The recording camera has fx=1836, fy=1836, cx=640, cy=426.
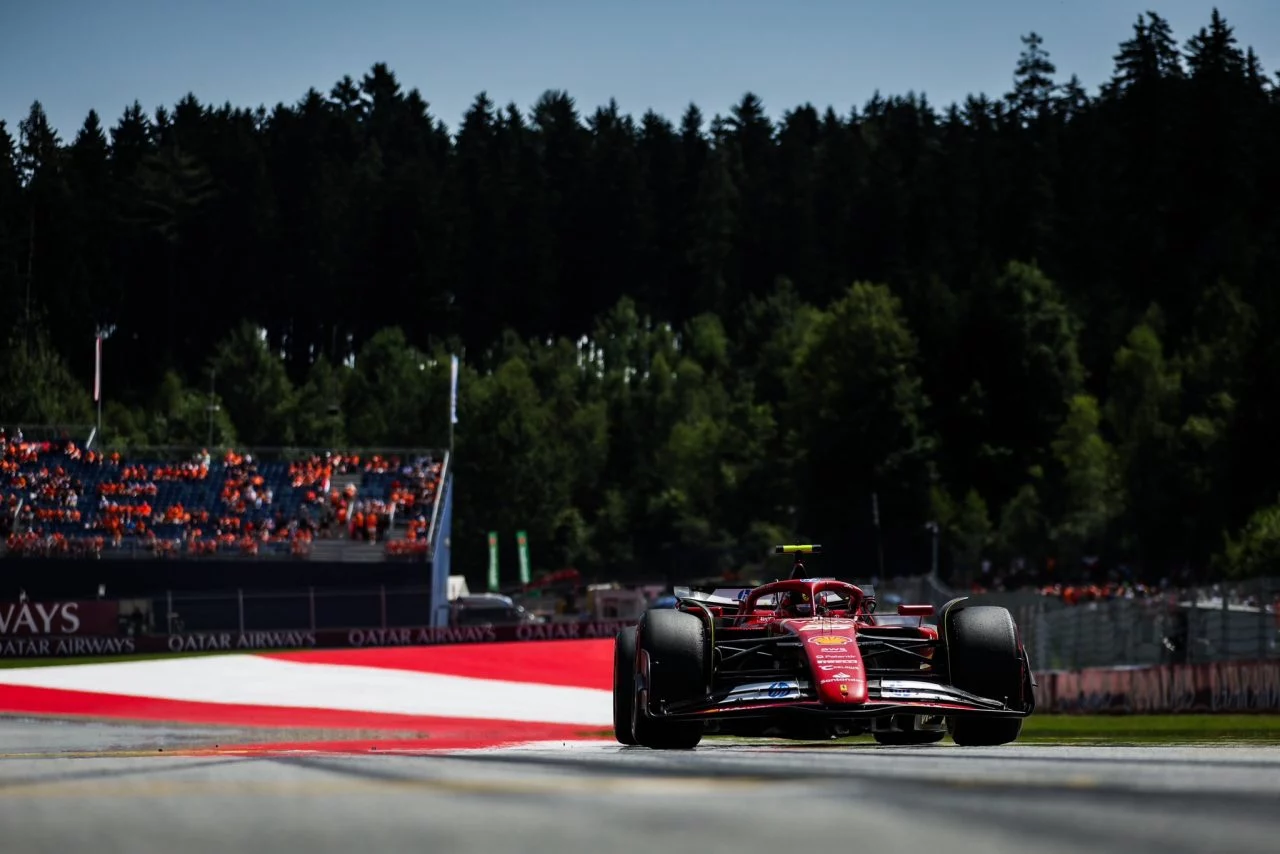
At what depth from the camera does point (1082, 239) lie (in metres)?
130

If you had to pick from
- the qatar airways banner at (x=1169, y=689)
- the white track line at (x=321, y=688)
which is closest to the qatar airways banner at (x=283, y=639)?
the white track line at (x=321, y=688)

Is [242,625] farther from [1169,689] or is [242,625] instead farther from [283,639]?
[1169,689]

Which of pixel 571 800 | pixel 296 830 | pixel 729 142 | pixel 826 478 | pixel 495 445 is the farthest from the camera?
pixel 729 142

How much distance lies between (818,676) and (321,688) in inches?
1037

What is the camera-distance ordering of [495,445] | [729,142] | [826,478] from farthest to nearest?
[729,142]
[495,445]
[826,478]

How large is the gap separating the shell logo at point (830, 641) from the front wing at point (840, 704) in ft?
Answer: 0.97

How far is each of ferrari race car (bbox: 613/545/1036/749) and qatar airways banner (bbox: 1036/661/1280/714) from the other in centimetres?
1000

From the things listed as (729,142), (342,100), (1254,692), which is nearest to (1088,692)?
(1254,692)

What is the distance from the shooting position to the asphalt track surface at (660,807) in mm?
4270

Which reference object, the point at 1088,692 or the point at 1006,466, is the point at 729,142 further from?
the point at 1088,692

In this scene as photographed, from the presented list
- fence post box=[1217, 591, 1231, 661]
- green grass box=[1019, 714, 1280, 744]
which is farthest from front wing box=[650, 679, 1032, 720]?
fence post box=[1217, 591, 1231, 661]

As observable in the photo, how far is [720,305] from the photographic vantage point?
496 feet

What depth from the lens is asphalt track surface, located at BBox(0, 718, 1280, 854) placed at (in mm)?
4270

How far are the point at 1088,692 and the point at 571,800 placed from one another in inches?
889
